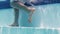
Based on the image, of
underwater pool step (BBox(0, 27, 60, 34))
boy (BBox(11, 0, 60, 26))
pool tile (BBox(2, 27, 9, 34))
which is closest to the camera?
underwater pool step (BBox(0, 27, 60, 34))

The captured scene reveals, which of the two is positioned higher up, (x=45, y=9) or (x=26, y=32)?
(x=45, y=9)

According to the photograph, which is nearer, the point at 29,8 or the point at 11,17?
the point at 29,8

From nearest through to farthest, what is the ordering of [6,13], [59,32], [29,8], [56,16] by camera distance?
[59,32]
[29,8]
[56,16]
[6,13]

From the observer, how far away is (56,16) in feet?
10.4

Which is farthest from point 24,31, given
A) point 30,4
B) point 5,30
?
point 30,4

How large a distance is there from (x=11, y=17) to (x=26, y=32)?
0.86 m

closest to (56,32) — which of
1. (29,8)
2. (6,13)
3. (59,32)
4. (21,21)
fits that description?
(59,32)

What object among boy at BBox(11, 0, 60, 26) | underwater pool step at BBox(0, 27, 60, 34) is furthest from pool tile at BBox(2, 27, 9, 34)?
boy at BBox(11, 0, 60, 26)

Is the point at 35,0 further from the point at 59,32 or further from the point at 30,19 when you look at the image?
the point at 59,32

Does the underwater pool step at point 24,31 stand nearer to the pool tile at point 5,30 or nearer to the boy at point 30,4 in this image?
the pool tile at point 5,30

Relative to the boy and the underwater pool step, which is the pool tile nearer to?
the underwater pool step

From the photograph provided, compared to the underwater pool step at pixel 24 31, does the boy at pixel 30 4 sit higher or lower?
higher

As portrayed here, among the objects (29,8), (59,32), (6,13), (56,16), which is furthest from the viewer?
(6,13)

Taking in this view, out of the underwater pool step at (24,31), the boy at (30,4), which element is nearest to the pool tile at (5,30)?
the underwater pool step at (24,31)
